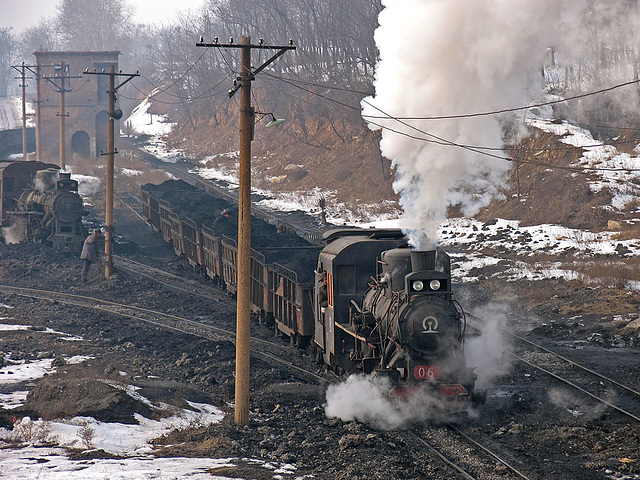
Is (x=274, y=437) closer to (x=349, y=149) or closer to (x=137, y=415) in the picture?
(x=137, y=415)

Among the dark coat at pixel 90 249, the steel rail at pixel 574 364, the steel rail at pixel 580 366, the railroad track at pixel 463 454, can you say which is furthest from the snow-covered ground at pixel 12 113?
the railroad track at pixel 463 454

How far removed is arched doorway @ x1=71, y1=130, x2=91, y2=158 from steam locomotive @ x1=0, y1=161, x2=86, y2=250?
30.8 metres

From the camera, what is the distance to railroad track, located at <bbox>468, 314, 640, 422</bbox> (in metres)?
13.8

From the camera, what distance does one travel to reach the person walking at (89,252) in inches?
1075

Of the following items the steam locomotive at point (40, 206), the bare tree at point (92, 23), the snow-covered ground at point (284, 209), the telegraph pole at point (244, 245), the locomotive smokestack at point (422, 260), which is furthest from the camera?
the bare tree at point (92, 23)

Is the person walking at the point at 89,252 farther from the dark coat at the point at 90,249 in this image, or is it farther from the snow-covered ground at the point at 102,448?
the snow-covered ground at the point at 102,448

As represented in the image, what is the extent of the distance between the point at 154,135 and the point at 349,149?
40077mm

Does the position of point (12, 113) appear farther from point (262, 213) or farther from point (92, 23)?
point (262, 213)

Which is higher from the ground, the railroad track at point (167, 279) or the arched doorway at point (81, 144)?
the arched doorway at point (81, 144)

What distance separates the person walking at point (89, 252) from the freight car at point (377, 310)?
9478mm

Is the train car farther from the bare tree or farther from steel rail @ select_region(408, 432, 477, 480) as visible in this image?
the bare tree

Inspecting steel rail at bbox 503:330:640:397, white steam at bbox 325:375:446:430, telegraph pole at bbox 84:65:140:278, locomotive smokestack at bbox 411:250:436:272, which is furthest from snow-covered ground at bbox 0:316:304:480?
telegraph pole at bbox 84:65:140:278

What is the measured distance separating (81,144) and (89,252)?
44.4m

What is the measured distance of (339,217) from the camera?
4159 cm
